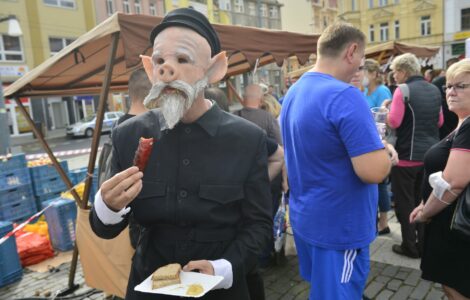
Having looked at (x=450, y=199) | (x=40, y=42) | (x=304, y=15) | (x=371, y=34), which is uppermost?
(x=304, y=15)

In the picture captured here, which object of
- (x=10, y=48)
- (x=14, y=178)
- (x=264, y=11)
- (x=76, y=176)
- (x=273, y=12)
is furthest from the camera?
(x=273, y=12)

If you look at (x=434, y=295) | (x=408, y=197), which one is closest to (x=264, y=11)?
(x=408, y=197)

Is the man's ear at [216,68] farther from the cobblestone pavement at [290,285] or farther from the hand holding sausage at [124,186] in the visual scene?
the cobblestone pavement at [290,285]

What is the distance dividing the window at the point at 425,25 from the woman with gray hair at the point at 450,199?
135ft

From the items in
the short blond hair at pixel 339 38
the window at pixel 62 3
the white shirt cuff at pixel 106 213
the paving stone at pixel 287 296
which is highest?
the window at pixel 62 3

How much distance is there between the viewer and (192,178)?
57.2 inches

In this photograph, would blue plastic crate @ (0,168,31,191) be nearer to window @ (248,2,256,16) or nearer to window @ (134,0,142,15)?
window @ (134,0,142,15)

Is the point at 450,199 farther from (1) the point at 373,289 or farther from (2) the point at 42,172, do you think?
(2) the point at 42,172

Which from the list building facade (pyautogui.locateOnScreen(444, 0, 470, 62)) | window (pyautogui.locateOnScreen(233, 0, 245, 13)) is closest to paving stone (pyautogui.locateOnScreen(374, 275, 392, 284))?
building facade (pyautogui.locateOnScreen(444, 0, 470, 62))

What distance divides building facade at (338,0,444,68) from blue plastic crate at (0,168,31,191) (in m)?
37.6

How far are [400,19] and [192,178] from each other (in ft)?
147

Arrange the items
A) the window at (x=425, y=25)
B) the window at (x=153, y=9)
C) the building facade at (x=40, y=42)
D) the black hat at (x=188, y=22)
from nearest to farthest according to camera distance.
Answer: the black hat at (x=188, y=22)
the building facade at (x=40, y=42)
the window at (x=153, y=9)
the window at (x=425, y=25)

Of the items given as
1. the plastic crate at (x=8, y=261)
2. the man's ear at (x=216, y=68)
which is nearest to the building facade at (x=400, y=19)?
the plastic crate at (x=8, y=261)

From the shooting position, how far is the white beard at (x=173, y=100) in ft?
4.58
